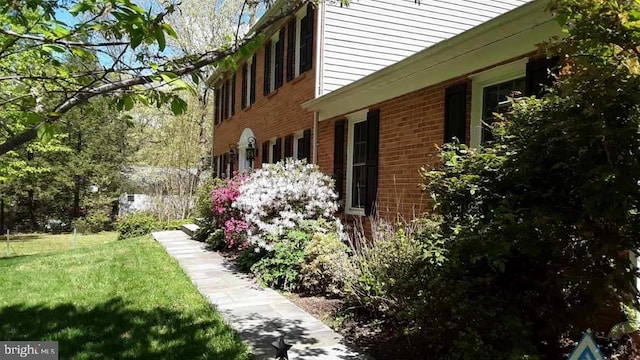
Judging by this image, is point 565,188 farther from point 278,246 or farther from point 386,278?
point 278,246

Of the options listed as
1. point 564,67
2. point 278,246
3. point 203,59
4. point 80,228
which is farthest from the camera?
point 80,228

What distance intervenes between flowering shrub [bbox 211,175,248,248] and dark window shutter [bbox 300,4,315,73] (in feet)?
9.66

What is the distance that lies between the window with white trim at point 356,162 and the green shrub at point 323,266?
1.96 metres

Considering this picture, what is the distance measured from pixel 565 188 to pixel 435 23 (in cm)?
897

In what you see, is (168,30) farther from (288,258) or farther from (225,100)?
(225,100)

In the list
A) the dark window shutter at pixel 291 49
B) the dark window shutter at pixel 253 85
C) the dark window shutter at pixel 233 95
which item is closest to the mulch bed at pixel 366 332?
the dark window shutter at pixel 291 49

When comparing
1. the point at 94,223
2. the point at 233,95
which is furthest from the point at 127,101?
the point at 94,223

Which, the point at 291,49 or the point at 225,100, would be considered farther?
the point at 225,100

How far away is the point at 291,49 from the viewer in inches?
454

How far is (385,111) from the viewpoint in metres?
7.57

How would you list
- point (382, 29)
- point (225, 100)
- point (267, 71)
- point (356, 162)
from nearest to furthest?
point (356, 162), point (382, 29), point (267, 71), point (225, 100)

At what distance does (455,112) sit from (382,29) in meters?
5.36

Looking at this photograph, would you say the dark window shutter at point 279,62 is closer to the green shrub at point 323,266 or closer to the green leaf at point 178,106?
the green shrub at point 323,266

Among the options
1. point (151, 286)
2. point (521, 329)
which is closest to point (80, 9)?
point (521, 329)
